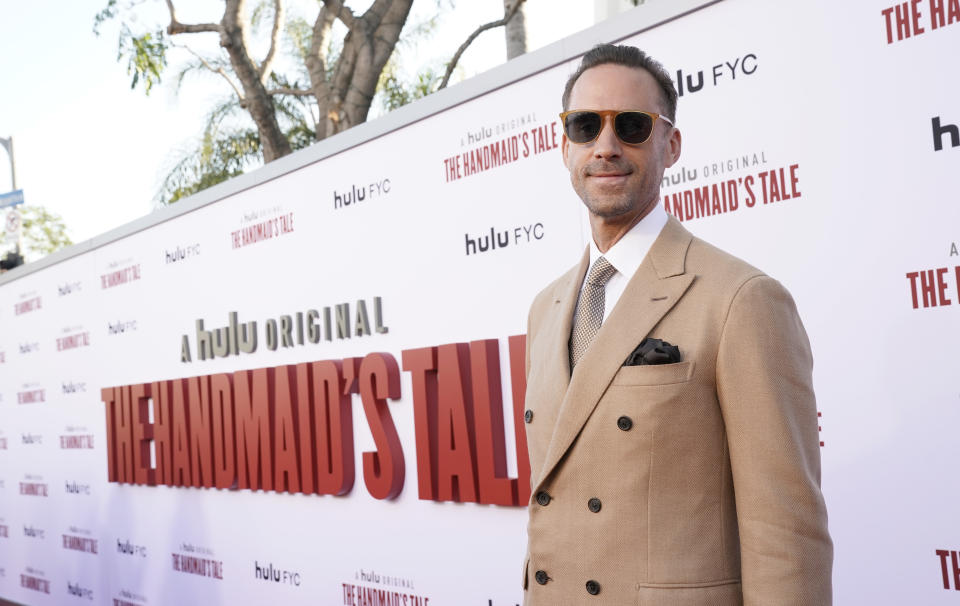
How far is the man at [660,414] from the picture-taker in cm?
173

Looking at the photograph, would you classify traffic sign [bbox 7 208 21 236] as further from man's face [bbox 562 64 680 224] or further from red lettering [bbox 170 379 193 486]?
man's face [bbox 562 64 680 224]

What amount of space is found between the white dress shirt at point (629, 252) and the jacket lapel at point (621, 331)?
4 cm

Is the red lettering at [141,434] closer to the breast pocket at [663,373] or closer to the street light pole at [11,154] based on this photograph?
the breast pocket at [663,373]

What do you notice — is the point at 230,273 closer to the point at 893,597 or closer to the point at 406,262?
the point at 406,262

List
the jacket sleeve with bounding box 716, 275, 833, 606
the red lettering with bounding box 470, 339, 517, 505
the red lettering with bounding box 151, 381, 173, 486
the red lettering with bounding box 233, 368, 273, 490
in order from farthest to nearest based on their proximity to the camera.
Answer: the red lettering with bounding box 151, 381, 173, 486, the red lettering with bounding box 233, 368, 273, 490, the red lettering with bounding box 470, 339, 517, 505, the jacket sleeve with bounding box 716, 275, 833, 606

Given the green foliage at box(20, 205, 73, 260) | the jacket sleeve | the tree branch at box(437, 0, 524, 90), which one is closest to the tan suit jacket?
the jacket sleeve

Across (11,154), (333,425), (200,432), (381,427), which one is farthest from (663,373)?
(11,154)

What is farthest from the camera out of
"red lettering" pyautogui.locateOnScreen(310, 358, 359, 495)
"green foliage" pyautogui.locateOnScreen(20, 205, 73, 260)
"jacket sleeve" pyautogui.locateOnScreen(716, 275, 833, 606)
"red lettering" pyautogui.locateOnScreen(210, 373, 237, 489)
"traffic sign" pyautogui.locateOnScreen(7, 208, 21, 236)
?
"green foliage" pyautogui.locateOnScreen(20, 205, 73, 260)

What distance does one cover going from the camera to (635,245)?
2023 mm

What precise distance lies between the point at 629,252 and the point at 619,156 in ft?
0.64

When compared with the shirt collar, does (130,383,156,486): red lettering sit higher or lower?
lower

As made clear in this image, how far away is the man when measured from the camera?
1726mm

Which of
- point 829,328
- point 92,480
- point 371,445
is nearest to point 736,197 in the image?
point 829,328

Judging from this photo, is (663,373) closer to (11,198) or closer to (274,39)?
(274,39)
